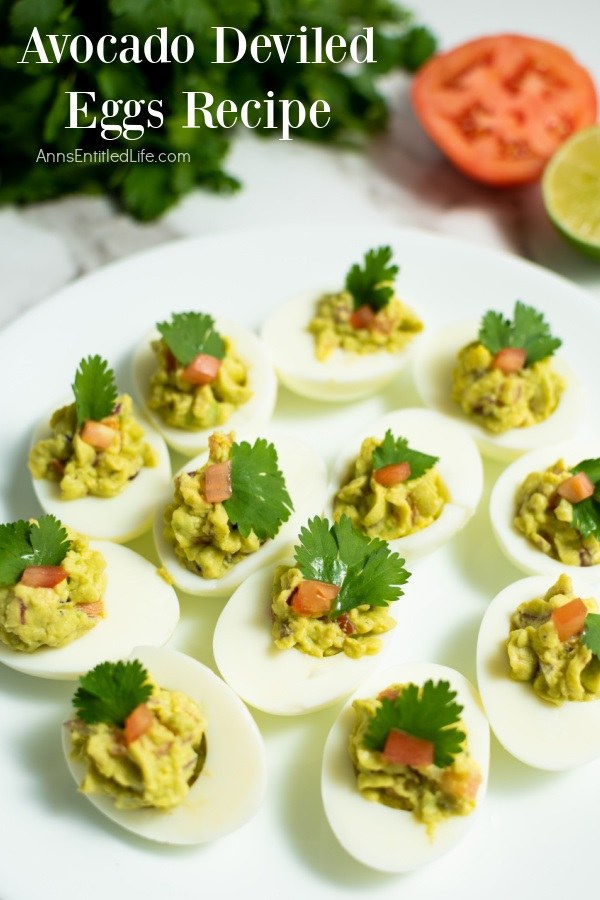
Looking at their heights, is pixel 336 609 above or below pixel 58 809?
above

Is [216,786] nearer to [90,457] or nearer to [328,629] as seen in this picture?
[328,629]

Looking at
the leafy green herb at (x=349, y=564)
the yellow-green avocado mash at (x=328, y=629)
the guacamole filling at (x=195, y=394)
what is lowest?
the yellow-green avocado mash at (x=328, y=629)

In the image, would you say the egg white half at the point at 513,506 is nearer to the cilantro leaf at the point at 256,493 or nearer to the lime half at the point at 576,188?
the cilantro leaf at the point at 256,493

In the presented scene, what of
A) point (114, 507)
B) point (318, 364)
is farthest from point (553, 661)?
point (114, 507)

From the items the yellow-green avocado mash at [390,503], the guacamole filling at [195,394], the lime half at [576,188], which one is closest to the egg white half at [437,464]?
the yellow-green avocado mash at [390,503]

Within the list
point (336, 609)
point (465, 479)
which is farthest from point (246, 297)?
point (336, 609)

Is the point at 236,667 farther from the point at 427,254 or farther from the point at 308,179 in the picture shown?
the point at 308,179
